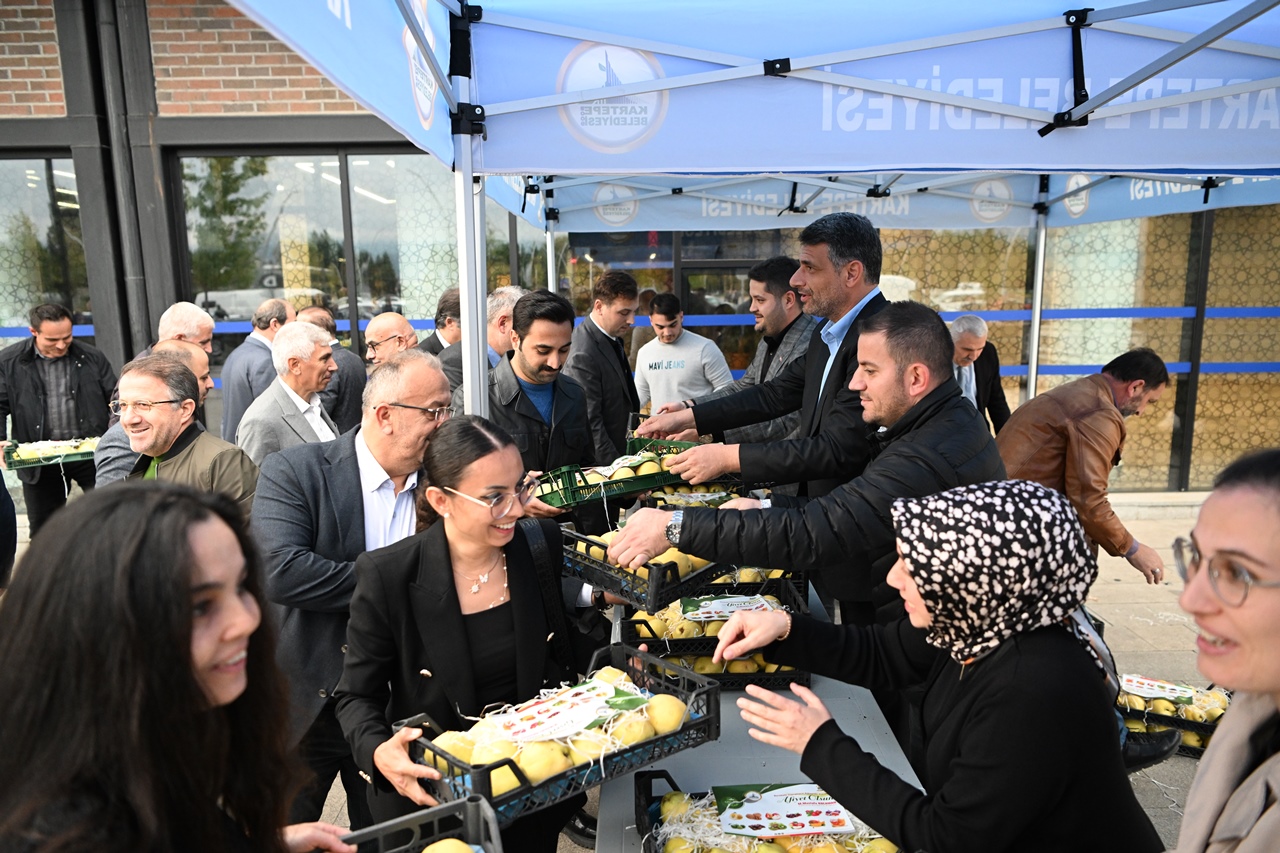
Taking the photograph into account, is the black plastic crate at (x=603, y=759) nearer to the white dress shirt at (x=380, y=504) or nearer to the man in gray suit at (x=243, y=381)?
the white dress shirt at (x=380, y=504)

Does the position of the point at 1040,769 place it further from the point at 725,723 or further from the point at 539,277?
the point at 539,277

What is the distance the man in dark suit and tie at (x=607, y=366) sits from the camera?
596 centimetres

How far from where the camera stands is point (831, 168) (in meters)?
3.76

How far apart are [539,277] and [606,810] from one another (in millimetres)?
7899

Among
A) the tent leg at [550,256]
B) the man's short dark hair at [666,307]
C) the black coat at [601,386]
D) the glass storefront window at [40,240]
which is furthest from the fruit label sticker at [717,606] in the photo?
the glass storefront window at [40,240]

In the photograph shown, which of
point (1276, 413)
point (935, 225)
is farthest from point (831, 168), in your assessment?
point (1276, 413)

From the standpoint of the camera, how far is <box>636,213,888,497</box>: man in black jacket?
330 centimetres

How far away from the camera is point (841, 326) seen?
3.74 metres

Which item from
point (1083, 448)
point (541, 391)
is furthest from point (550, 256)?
point (1083, 448)

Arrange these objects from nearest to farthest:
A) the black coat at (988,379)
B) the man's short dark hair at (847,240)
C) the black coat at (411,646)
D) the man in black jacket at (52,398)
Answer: the black coat at (411,646)
the man's short dark hair at (847,240)
the man in black jacket at (52,398)
the black coat at (988,379)

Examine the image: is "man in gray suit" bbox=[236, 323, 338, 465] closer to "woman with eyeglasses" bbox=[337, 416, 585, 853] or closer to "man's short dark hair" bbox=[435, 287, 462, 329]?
"woman with eyeglasses" bbox=[337, 416, 585, 853]

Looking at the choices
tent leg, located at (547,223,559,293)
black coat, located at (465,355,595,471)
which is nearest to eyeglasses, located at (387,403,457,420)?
black coat, located at (465,355,595,471)

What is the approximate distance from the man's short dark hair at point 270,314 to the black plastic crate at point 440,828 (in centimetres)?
531

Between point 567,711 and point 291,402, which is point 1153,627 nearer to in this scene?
point 567,711
